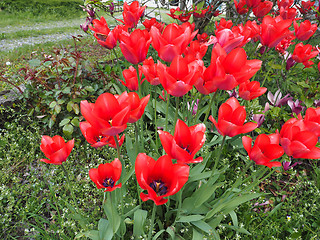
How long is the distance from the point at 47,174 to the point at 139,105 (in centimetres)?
152

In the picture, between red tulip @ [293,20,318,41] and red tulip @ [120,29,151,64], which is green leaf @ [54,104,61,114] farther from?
red tulip @ [293,20,318,41]

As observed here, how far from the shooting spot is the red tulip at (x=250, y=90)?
140 centimetres

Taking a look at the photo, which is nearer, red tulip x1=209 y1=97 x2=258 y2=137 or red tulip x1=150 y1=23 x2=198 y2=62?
red tulip x1=209 y1=97 x2=258 y2=137

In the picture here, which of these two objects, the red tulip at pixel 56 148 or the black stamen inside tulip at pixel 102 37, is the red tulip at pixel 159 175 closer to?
the red tulip at pixel 56 148

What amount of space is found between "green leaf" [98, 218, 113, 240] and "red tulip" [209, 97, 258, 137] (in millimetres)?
867

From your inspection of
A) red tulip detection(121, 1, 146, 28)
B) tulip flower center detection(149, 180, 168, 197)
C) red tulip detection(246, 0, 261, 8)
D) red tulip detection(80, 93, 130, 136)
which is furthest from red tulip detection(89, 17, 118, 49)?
red tulip detection(246, 0, 261, 8)

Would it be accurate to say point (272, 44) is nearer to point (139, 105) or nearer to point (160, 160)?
point (139, 105)

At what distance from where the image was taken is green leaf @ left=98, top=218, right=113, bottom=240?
1.27 m

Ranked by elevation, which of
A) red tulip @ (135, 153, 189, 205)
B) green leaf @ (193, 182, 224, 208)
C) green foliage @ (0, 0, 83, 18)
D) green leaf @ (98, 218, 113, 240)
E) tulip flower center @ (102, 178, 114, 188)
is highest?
red tulip @ (135, 153, 189, 205)

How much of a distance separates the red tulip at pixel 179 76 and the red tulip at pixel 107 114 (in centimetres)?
23

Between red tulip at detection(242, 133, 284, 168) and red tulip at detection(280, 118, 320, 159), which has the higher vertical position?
red tulip at detection(280, 118, 320, 159)

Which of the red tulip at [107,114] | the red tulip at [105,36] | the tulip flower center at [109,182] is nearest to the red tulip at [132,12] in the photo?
the red tulip at [105,36]

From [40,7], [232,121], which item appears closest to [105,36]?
[232,121]

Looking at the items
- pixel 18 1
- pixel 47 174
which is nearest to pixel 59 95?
pixel 47 174
